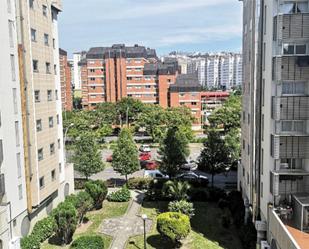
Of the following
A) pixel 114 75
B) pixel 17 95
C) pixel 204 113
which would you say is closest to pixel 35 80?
pixel 17 95

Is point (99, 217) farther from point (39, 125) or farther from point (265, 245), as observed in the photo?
point (265, 245)

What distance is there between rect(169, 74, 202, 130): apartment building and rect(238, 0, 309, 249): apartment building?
50469mm

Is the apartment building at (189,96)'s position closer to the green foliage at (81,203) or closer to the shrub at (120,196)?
the shrub at (120,196)

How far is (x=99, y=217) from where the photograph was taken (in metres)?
25.4

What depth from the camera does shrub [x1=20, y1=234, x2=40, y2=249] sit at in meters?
19.3

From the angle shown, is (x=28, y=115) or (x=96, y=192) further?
(x=96, y=192)

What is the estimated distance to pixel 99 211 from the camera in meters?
26.6

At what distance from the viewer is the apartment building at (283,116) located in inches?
640

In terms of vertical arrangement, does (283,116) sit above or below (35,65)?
below

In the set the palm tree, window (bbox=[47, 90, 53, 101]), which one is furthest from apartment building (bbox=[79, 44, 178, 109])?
window (bbox=[47, 90, 53, 101])

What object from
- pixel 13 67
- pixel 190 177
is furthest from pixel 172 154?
pixel 13 67

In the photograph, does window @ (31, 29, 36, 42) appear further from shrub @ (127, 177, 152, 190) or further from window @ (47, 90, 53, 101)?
shrub @ (127, 177, 152, 190)

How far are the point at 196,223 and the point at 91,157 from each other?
38.5 feet

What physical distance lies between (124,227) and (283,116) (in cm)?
1273
